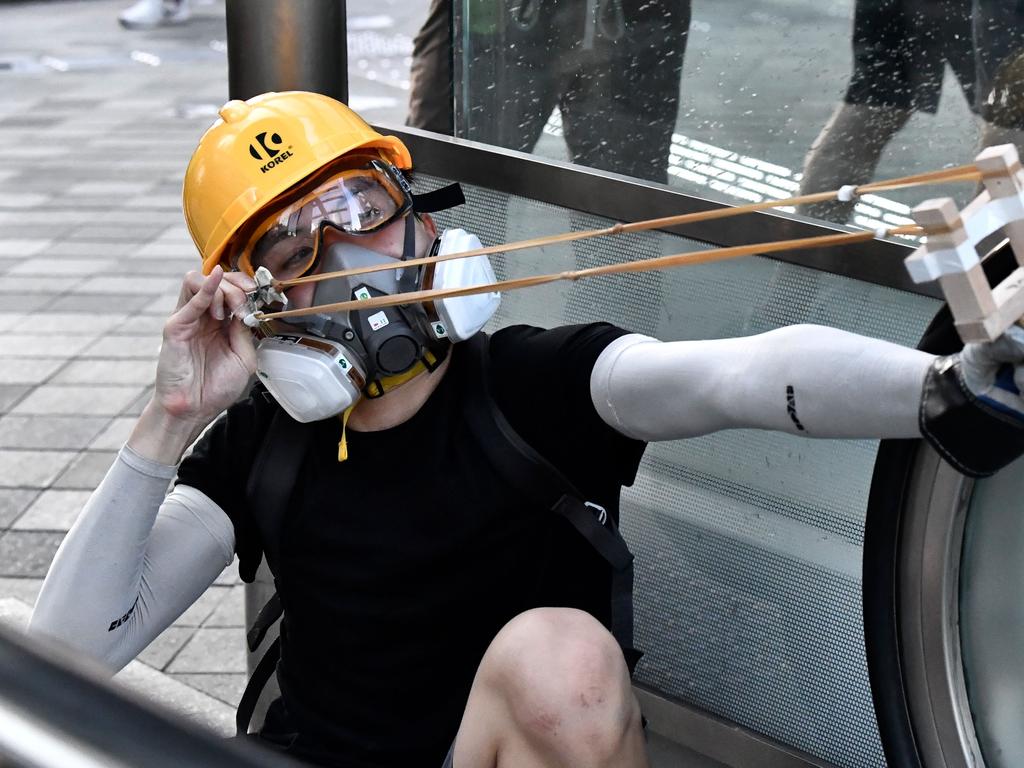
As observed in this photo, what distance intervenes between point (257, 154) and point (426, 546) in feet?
2.20

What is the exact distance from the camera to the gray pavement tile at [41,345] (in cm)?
548

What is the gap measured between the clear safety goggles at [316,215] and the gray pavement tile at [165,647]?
5.17 feet

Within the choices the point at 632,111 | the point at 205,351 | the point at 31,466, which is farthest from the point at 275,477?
the point at 31,466

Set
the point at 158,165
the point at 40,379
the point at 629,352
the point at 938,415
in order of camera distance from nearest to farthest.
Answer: the point at 938,415 → the point at 629,352 → the point at 40,379 → the point at 158,165

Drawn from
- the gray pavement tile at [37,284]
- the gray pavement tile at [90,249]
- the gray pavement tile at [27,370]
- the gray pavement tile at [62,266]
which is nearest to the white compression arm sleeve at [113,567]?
the gray pavement tile at [27,370]

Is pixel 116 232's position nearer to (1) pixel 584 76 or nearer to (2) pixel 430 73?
(2) pixel 430 73

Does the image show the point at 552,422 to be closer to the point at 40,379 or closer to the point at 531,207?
the point at 531,207

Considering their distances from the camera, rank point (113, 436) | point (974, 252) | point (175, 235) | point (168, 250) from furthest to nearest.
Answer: point (175, 235) → point (168, 250) → point (113, 436) → point (974, 252)

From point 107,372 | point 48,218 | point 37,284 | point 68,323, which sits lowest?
point 48,218

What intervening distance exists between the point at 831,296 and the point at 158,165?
7604 millimetres

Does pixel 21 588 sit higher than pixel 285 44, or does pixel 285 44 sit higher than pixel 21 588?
pixel 285 44

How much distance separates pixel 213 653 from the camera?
134 inches

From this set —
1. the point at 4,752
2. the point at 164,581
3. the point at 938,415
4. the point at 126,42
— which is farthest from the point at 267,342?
the point at 126,42

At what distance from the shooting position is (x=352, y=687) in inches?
82.3
